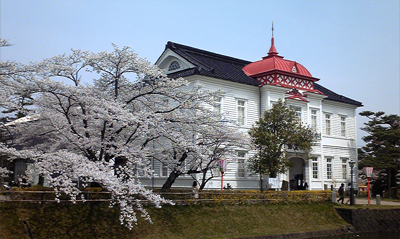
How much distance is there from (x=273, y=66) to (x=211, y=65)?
476cm

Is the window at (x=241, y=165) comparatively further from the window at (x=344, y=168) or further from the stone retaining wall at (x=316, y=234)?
the window at (x=344, y=168)

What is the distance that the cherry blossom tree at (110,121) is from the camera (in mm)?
14992

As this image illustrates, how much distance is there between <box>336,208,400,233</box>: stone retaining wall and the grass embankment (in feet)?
2.07

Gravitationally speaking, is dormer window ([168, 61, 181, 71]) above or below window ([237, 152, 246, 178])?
above

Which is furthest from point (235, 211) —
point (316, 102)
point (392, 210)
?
point (316, 102)

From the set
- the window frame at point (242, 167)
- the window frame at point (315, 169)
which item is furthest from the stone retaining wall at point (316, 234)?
the window frame at point (315, 169)

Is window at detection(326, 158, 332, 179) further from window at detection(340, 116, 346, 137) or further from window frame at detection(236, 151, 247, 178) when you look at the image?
window frame at detection(236, 151, 247, 178)

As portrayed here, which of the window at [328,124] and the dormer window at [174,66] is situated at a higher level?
the dormer window at [174,66]

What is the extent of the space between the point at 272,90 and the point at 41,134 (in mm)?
16736

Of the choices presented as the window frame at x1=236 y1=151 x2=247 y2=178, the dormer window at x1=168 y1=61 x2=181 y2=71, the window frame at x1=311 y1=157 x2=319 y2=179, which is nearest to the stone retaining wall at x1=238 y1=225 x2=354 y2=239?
the window frame at x1=236 y1=151 x2=247 y2=178

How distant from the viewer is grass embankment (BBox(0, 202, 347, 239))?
14.5 m

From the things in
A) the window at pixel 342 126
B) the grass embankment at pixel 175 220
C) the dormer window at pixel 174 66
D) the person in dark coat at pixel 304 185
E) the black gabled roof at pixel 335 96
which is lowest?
the grass embankment at pixel 175 220

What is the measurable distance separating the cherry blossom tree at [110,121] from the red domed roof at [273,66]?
12940 mm

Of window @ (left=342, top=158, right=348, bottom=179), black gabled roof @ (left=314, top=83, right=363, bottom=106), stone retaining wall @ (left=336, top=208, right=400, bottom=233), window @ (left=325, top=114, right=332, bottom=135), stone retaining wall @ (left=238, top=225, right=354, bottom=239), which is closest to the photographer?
stone retaining wall @ (left=238, top=225, right=354, bottom=239)
